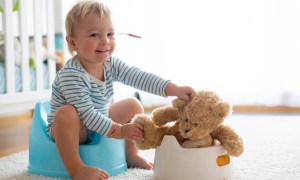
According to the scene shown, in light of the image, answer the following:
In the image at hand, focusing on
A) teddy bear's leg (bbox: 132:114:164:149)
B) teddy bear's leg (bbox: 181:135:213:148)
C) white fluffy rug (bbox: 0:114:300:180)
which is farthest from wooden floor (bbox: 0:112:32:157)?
teddy bear's leg (bbox: 181:135:213:148)

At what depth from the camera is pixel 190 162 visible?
2.62 feet

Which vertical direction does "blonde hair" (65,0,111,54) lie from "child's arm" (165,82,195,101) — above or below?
above

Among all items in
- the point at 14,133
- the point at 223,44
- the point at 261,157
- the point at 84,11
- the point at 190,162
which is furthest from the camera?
the point at 223,44

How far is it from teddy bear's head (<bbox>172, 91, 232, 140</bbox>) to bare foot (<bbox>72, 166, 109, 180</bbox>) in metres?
0.19

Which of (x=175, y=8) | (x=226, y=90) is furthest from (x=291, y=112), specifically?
(x=175, y=8)

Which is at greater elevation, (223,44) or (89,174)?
(223,44)

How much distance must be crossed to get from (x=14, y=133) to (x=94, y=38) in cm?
78

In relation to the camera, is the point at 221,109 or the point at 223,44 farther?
the point at 223,44

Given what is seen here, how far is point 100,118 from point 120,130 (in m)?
0.05

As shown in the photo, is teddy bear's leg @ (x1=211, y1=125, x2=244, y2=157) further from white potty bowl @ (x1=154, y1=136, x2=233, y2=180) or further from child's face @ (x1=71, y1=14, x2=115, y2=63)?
child's face @ (x1=71, y1=14, x2=115, y2=63)

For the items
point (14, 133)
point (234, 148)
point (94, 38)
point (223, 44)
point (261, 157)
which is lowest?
point (14, 133)

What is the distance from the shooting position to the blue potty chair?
895mm

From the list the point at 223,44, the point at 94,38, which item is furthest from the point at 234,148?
the point at 223,44

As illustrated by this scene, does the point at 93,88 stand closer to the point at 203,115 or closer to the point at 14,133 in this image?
the point at 203,115
